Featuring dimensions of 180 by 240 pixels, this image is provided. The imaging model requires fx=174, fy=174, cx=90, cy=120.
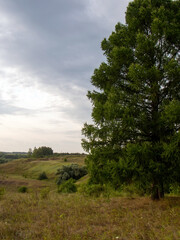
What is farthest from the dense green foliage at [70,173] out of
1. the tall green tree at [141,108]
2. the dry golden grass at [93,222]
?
the tall green tree at [141,108]

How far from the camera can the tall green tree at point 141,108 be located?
7.59 m

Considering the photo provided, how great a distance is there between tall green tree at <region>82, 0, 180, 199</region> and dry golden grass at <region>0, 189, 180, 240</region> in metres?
1.28

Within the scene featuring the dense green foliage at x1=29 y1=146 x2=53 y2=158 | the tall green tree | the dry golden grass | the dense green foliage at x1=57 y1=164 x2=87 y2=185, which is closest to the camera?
the dry golden grass

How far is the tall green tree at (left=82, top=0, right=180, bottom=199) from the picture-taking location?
7590 mm

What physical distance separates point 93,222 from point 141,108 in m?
5.96

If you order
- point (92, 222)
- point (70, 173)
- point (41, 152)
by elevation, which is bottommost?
point (70, 173)

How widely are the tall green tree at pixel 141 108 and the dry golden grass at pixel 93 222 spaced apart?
1.28m

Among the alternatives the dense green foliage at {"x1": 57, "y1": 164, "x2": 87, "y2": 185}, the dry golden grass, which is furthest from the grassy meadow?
the dense green foliage at {"x1": 57, "y1": 164, "x2": 87, "y2": 185}

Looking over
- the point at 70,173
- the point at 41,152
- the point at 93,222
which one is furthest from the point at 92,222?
the point at 41,152

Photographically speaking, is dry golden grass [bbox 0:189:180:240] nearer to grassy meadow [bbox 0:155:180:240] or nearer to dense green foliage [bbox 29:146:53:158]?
grassy meadow [bbox 0:155:180:240]

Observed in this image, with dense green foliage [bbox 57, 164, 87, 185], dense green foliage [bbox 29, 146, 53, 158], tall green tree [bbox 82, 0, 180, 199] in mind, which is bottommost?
dense green foliage [bbox 57, 164, 87, 185]

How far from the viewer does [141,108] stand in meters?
9.44

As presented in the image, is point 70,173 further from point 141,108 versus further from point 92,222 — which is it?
point 92,222

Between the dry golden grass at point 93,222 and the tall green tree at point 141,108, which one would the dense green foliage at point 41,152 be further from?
the tall green tree at point 141,108
